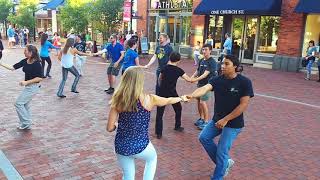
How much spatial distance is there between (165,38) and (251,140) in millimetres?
3150

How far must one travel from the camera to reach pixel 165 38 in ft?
28.9

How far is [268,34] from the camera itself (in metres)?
19.8

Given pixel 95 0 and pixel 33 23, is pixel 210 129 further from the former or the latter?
pixel 33 23

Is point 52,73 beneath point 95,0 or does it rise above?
A: beneath

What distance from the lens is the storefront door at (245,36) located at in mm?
20406

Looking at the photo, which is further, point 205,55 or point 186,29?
point 186,29

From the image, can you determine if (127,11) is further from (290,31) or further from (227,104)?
(227,104)

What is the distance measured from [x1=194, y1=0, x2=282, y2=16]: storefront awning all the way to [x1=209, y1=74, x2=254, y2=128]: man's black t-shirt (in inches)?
568

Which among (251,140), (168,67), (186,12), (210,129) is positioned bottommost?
(251,140)

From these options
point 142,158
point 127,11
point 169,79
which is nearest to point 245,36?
point 127,11

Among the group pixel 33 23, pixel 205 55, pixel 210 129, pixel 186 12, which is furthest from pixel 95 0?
pixel 210 129

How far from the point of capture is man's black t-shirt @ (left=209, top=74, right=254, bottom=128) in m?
4.50

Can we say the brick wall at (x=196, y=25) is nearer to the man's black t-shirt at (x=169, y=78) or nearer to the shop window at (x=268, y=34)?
the shop window at (x=268, y=34)

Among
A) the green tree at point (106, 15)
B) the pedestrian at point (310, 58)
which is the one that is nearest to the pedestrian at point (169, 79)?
the pedestrian at point (310, 58)
